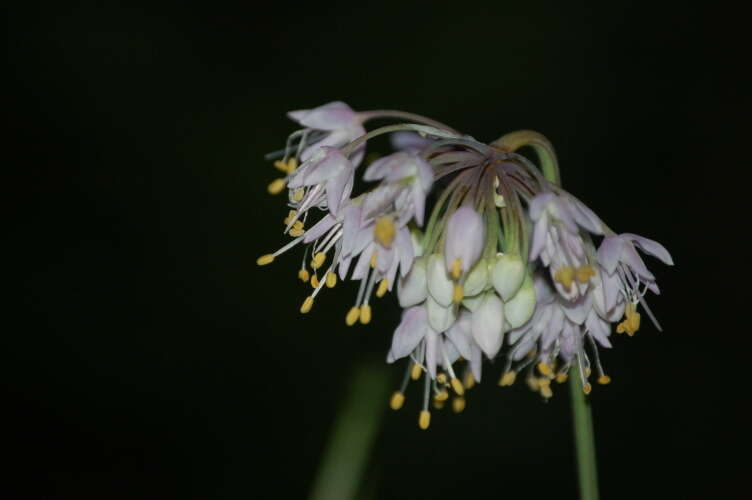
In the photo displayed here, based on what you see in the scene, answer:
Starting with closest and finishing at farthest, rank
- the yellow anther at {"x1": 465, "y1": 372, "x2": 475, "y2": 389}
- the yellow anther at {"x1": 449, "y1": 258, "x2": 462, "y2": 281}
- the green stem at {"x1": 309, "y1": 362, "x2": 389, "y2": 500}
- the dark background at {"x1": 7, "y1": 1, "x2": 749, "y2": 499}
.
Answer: the yellow anther at {"x1": 449, "y1": 258, "x2": 462, "y2": 281}
the yellow anther at {"x1": 465, "y1": 372, "x2": 475, "y2": 389}
the green stem at {"x1": 309, "y1": 362, "x2": 389, "y2": 500}
the dark background at {"x1": 7, "y1": 1, "x2": 749, "y2": 499}

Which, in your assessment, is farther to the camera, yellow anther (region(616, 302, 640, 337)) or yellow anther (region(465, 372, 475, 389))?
yellow anther (region(465, 372, 475, 389))

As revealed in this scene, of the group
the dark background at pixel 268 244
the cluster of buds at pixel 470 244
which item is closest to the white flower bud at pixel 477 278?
the cluster of buds at pixel 470 244

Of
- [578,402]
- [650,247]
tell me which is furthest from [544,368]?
[650,247]

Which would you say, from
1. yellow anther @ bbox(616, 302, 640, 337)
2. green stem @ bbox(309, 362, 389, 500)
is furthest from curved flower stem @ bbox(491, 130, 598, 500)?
green stem @ bbox(309, 362, 389, 500)

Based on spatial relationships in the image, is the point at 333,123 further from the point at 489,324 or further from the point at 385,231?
the point at 489,324

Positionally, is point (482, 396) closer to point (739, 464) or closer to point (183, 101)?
point (739, 464)

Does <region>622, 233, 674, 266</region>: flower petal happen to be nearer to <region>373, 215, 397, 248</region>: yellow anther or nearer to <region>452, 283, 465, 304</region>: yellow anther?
<region>452, 283, 465, 304</region>: yellow anther

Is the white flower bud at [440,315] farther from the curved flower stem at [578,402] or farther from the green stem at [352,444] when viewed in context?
the green stem at [352,444]
